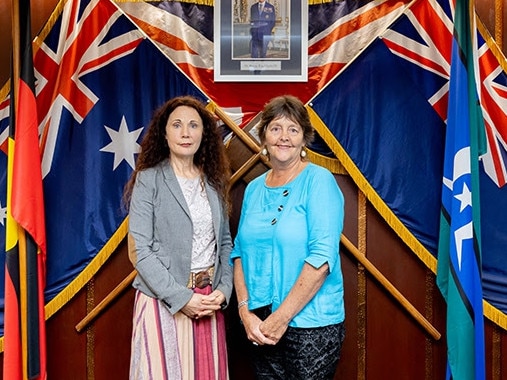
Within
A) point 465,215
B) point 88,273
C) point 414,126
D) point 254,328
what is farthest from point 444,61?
point 88,273

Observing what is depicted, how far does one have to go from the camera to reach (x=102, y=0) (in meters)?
2.55

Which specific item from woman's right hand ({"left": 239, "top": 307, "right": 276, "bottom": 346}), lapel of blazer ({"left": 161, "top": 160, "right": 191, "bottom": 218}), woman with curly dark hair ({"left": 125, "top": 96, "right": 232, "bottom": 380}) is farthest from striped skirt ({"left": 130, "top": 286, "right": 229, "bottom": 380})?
lapel of blazer ({"left": 161, "top": 160, "right": 191, "bottom": 218})

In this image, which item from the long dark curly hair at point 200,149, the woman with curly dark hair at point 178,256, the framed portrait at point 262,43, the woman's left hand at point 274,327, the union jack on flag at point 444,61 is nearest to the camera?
the woman's left hand at point 274,327

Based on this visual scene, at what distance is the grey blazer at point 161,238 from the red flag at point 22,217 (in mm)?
449

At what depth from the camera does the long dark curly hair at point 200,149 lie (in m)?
2.17

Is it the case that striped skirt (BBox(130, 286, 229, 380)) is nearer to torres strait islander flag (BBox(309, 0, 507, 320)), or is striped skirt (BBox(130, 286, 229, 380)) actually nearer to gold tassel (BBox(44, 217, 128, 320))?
gold tassel (BBox(44, 217, 128, 320))

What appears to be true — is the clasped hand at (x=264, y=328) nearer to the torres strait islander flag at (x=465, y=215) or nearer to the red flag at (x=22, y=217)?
the torres strait islander flag at (x=465, y=215)

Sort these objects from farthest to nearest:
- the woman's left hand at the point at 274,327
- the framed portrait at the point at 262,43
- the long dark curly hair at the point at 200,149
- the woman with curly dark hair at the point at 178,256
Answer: the framed portrait at the point at 262,43 < the long dark curly hair at the point at 200,149 < the woman with curly dark hair at the point at 178,256 < the woman's left hand at the point at 274,327

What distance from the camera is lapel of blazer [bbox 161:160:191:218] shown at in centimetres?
205

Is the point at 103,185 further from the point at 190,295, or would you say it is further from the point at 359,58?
the point at 359,58

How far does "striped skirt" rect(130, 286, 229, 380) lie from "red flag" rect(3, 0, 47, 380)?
0.47 meters

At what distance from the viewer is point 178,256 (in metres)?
2.03

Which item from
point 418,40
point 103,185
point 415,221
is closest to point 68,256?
point 103,185

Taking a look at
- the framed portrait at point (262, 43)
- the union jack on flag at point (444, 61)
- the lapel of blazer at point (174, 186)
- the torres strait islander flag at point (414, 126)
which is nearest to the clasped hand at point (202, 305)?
the lapel of blazer at point (174, 186)
